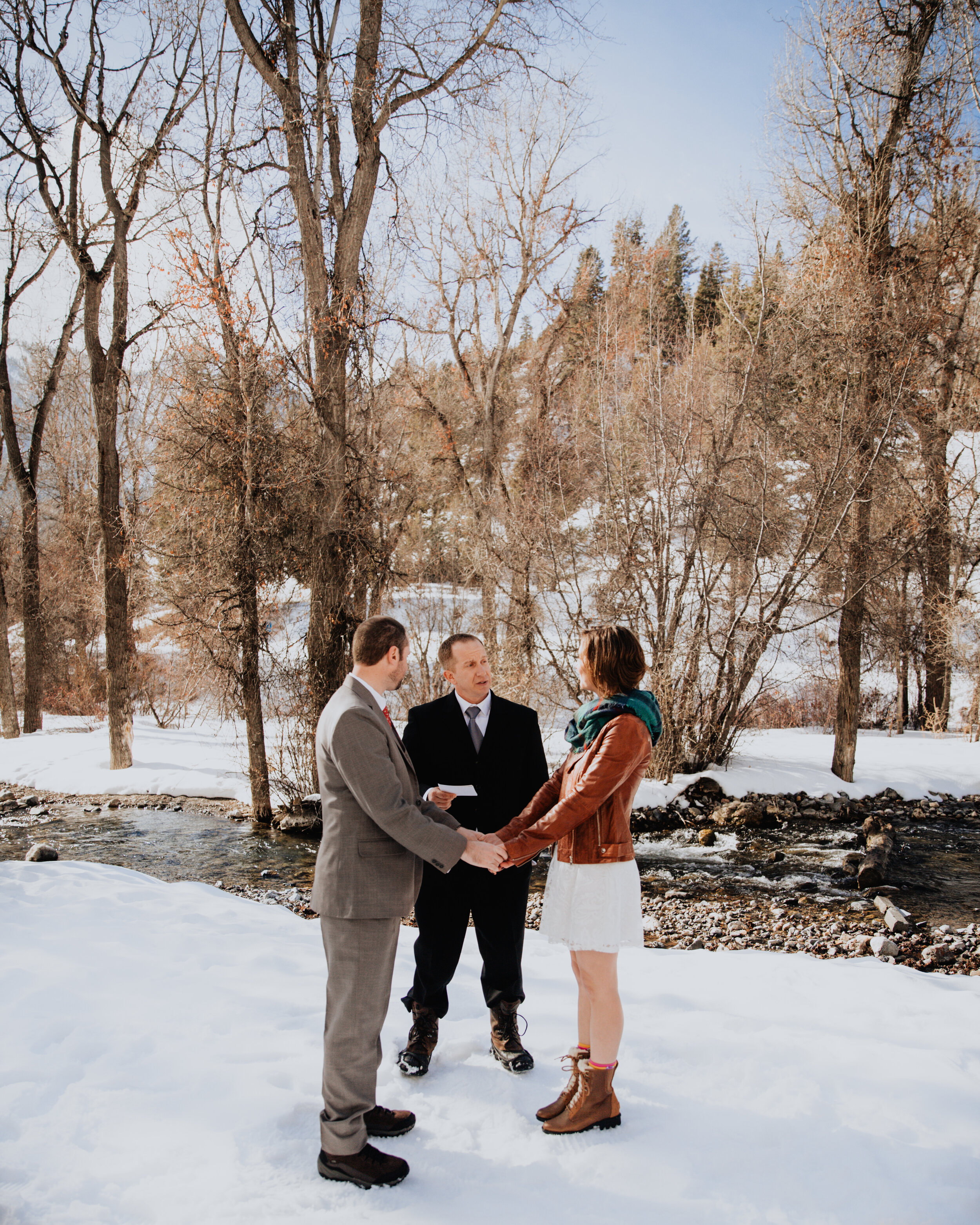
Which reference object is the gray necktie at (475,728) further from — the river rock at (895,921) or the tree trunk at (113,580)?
the tree trunk at (113,580)

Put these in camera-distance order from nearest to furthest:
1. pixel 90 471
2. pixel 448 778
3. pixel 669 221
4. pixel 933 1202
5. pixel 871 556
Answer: pixel 933 1202 < pixel 448 778 < pixel 871 556 < pixel 90 471 < pixel 669 221

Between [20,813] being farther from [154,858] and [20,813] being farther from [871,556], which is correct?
[871,556]

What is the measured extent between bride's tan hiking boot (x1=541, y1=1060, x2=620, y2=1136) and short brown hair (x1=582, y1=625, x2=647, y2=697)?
4.45 ft

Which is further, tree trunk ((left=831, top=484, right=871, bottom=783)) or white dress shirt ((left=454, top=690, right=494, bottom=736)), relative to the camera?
tree trunk ((left=831, top=484, right=871, bottom=783))

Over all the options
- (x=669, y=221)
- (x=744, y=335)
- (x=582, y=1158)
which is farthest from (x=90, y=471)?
(x=669, y=221)

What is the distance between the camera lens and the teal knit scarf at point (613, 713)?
276 cm

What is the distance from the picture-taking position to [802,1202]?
7.87ft

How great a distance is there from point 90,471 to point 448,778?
2109 cm

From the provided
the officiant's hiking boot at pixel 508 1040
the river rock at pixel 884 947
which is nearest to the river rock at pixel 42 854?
the officiant's hiking boot at pixel 508 1040

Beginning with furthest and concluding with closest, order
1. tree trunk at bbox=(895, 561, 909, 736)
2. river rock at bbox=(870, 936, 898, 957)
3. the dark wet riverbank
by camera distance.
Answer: tree trunk at bbox=(895, 561, 909, 736)
the dark wet riverbank
river rock at bbox=(870, 936, 898, 957)

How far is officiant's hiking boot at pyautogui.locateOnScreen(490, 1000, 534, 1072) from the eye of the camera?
10.4 ft

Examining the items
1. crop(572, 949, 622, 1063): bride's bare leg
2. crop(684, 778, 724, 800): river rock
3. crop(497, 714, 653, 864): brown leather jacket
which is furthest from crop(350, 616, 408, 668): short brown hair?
crop(684, 778, 724, 800): river rock

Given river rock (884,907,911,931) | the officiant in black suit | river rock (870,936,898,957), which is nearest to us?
the officiant in black suit

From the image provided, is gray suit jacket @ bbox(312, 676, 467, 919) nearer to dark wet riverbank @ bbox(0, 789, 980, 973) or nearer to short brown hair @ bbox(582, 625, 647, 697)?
short brown hair @ bbox(582, 625, 647, 697)
